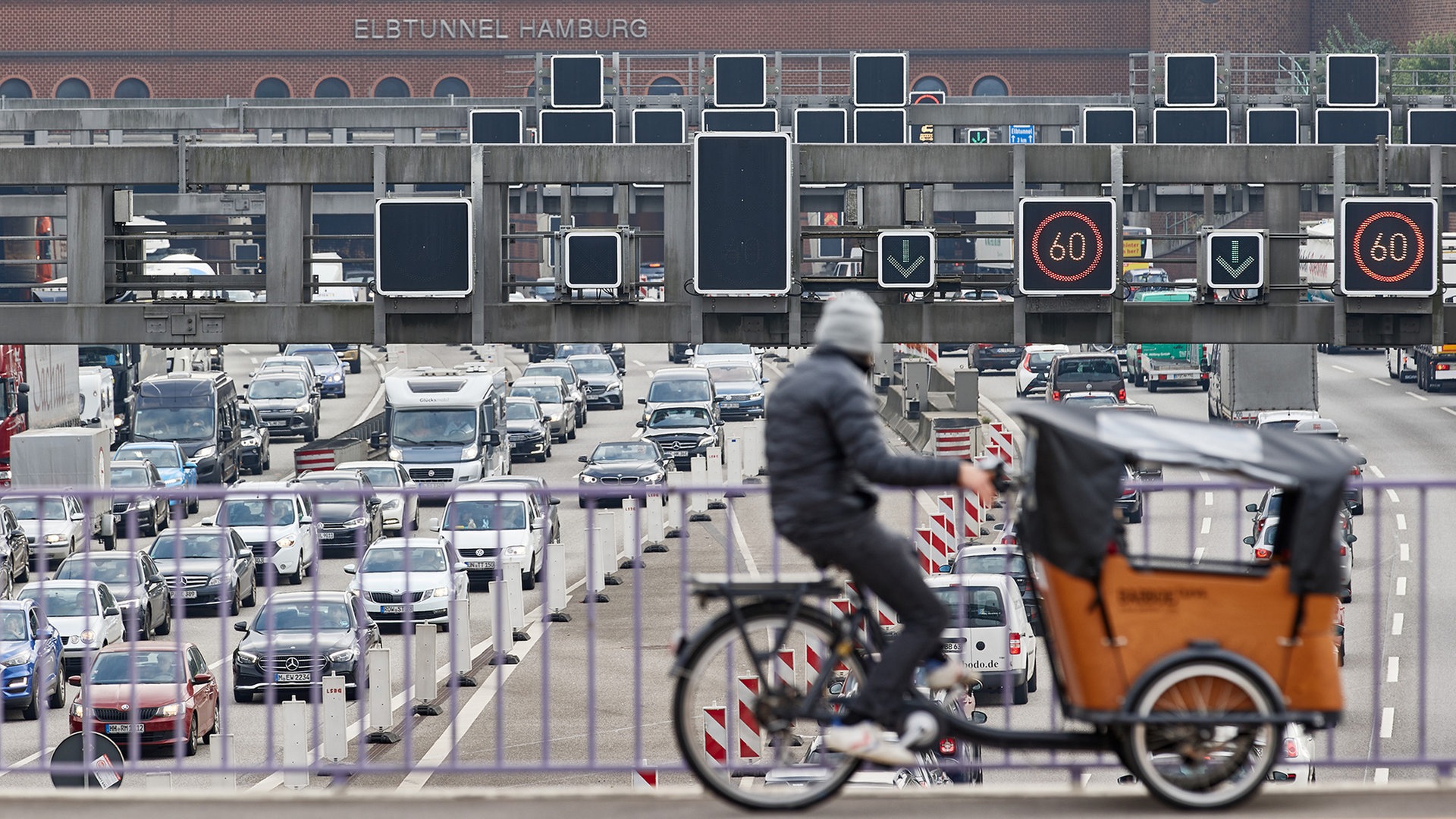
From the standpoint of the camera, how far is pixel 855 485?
22.5 ft

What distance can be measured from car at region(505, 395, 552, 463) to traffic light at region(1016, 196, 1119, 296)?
24606 mm

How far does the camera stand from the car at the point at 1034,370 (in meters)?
59.0

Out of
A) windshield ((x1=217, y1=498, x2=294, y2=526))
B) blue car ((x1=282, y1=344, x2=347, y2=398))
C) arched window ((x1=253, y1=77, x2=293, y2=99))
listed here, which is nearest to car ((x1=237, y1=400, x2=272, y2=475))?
blue car ((x1=282, y1=344, x2=347, y2=398))

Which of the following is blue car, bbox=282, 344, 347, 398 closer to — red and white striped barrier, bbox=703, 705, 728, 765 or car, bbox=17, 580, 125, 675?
car, bbox=17, 580, 125, 675

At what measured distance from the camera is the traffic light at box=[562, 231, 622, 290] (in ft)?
100

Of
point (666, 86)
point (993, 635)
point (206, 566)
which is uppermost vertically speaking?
point (666, 86)

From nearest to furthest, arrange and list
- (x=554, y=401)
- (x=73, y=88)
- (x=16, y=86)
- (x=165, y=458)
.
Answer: (x=165, y=458) < (x=554, y=401) < (x=16, y=86) < (x=73, y=88)

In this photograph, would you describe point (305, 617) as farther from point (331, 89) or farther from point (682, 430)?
point (331, 89)

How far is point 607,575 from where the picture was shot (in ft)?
117

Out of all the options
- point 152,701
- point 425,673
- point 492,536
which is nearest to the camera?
point 152,701

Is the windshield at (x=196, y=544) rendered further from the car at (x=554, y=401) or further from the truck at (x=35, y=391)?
the car at (x=554, y=401)

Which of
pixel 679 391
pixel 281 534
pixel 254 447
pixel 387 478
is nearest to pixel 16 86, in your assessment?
pixel 254 447

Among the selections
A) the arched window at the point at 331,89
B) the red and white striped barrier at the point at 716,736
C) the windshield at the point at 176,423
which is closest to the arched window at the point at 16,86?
the arched window at the point at 331,89

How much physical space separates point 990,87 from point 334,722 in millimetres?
72701
